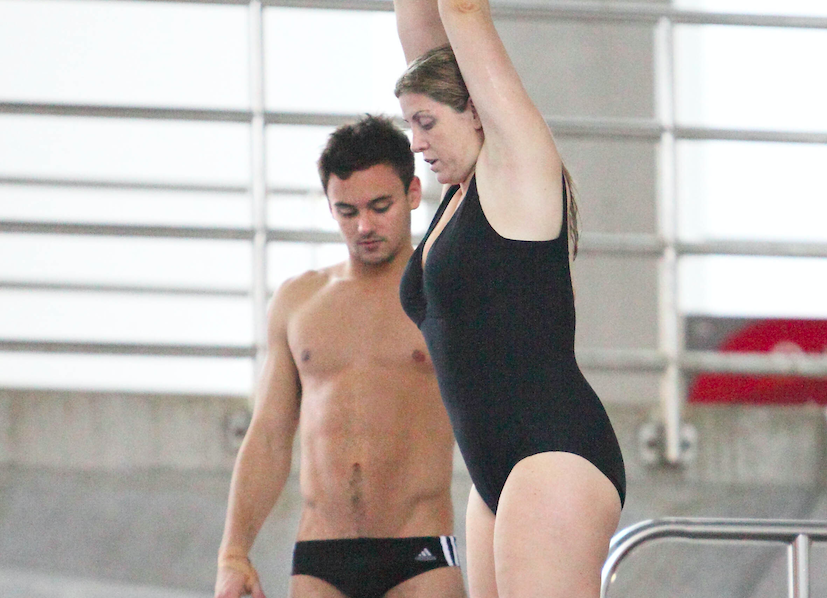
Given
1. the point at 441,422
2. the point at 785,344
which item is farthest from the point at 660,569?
the point at 441,422

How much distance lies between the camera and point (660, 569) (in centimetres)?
394

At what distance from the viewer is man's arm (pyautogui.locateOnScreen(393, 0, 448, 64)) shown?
213 centimetres

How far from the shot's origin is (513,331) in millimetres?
1676

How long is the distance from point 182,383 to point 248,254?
24.4 inches

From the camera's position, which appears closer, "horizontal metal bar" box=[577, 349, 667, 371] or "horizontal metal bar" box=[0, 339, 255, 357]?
"horizontal metal bar" box=[0, 339, 255, 357]

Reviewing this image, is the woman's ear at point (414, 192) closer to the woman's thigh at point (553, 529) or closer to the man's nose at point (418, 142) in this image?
the man's nose at point (418, 142)

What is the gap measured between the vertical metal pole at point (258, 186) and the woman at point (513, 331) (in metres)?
2.39

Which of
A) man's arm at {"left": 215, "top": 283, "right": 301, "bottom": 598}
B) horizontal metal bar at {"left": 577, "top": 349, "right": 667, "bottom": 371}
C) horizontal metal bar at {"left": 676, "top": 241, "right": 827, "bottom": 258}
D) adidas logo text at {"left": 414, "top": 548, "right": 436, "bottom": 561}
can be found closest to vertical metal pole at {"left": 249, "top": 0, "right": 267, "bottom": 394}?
Result: man's arm at {"left": 215, "top": 283, "right": 301, "bottom": 598}

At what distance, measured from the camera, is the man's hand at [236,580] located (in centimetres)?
234

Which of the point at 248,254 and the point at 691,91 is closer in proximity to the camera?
the point at 248,254

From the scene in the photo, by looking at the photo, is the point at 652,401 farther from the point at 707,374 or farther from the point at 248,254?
the point at 248,254

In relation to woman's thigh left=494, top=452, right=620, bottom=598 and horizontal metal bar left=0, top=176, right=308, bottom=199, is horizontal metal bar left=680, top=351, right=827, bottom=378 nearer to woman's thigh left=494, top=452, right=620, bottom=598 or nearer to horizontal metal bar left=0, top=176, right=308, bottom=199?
horizontal metal bar left=0, top=176, right=308, bottom=199

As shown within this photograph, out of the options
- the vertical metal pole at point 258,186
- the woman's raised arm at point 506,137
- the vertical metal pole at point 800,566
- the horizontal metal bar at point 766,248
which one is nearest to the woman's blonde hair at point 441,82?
the woman's raised arm at point 506,137

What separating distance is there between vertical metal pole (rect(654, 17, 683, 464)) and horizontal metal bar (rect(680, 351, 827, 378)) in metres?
0.09
